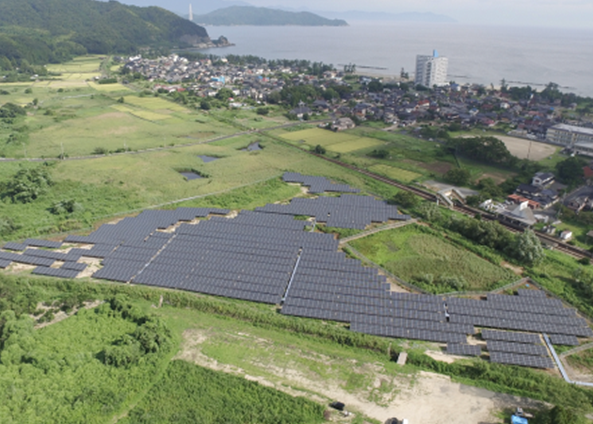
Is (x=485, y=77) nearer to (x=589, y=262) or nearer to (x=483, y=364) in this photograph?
(x=589, y=262)

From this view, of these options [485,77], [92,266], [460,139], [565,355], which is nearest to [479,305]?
[565,355]

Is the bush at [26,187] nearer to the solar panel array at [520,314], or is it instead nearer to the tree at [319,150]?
the tree at [319,150]

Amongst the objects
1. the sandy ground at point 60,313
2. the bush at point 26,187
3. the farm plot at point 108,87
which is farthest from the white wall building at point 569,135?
the farm plot at point 108,87

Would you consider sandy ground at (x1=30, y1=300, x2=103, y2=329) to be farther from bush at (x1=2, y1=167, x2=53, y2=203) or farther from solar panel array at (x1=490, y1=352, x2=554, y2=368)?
solar panel array at (x1=490, y1=352, x2=554, y2=368)

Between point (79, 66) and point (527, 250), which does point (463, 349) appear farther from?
point (79, 66)

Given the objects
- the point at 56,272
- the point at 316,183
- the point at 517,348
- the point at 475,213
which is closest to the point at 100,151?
the point at 56,272
